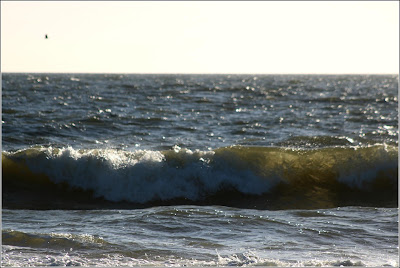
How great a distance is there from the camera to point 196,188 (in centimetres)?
1180

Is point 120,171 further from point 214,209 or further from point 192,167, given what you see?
point 214,209

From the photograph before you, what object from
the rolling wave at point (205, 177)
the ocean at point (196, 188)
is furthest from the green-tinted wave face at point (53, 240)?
the rolling wave at point (205, 177)

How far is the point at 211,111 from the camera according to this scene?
23156 millimetres

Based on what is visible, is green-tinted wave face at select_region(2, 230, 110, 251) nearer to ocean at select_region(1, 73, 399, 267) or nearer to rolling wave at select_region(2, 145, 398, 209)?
ocean at select_region(1, 73, 399, 267)

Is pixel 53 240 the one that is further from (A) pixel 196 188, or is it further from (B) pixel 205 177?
(B) pixel 205 177

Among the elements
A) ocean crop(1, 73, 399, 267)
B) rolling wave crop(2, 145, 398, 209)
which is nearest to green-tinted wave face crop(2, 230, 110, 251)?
ocean crop(1, 73, 399, 267)

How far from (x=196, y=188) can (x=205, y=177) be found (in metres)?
0.48

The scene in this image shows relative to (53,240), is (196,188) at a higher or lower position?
lower

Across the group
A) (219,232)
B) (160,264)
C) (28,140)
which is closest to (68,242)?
(160,264)

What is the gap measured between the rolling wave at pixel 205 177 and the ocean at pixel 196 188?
3cm

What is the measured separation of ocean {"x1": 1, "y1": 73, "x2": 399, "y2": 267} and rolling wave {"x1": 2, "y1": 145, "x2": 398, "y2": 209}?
31 millimetres

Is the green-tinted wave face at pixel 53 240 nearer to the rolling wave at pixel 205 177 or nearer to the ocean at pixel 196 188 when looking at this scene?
the ocean at pixel 196 188

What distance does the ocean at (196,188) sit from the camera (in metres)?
6.87

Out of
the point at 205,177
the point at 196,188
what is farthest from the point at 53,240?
the point at 205,177
